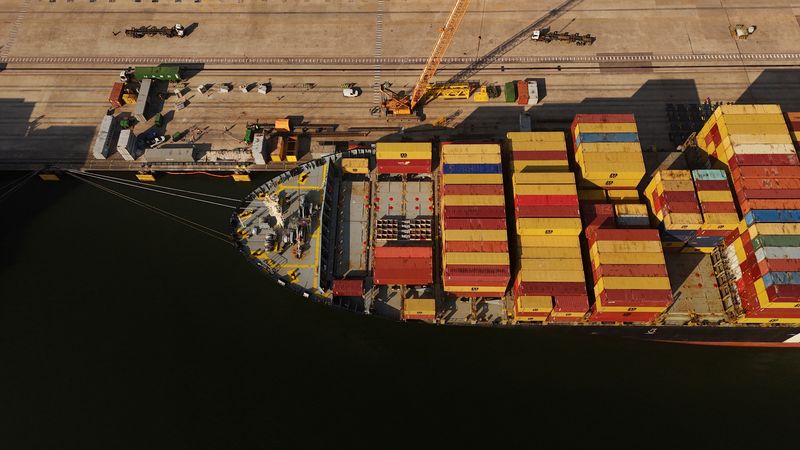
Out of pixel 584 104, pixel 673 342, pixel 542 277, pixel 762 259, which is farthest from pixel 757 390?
pixel 584 104

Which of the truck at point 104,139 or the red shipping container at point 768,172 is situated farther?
the truck at point 104,139

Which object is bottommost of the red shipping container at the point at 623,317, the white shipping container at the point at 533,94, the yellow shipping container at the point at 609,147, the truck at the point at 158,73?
the red shipping container at the point at 623,317

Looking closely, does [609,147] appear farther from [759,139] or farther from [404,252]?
[404,252]

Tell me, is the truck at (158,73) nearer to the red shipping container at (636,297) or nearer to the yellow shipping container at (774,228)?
the red shipping container at (636,297)

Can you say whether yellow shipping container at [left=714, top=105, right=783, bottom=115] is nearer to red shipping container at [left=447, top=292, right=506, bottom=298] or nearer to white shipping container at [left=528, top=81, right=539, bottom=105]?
white shipping container at [left=528, top=81, right=539, bottom=105]

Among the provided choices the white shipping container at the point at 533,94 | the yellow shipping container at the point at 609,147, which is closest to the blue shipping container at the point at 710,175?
the yellow shipping container at the point at 609,147

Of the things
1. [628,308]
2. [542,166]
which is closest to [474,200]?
[542,166]

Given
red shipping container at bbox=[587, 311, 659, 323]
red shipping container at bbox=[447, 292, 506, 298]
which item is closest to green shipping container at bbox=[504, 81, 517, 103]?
red shipping container at bbox=[447, 292, 506, 298]
